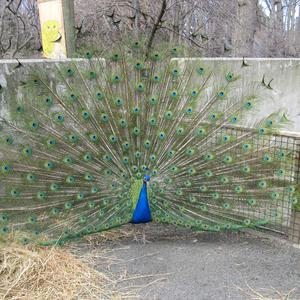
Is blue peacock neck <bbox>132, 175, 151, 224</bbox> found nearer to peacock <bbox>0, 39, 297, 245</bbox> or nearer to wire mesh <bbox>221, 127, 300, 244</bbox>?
peacock <bbox>0, 39, 297, 245</bbox>

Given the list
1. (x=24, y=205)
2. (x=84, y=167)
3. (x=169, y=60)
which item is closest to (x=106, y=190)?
(x=84, y=167)

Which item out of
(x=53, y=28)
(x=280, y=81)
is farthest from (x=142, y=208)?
(x=280, y=81)

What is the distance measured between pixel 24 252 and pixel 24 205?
48 cm

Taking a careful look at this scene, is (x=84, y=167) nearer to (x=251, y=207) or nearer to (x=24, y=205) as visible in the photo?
(x=24, y=205)

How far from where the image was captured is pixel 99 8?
344 inches

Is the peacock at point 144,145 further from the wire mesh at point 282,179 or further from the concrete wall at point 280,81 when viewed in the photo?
the concrete wall at point 280,81

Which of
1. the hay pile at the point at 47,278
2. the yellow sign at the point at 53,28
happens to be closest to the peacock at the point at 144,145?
the hay pile at the point at 47,278

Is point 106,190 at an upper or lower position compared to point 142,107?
lower

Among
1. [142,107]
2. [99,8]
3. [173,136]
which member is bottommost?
[173,136]

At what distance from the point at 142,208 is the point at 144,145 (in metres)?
0.55

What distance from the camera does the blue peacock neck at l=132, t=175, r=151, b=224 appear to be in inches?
143

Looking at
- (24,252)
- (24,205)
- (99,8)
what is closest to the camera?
(24,252)

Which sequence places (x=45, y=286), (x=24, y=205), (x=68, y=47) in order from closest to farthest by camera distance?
(x=45, y=286)
(x=24, y=205)
(x=68, y=47)

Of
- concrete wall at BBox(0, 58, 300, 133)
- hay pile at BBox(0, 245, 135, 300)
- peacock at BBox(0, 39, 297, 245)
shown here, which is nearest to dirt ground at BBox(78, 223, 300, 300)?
hay pile at BBox(0, 245, 135, 300)
